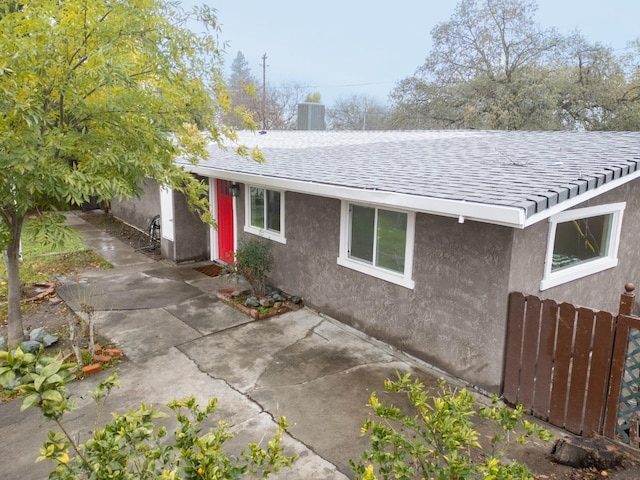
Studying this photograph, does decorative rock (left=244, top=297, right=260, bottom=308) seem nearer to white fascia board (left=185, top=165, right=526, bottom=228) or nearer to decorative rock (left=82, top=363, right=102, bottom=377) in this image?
white fascia board (left=185, top=165, right=526, bottom=228)

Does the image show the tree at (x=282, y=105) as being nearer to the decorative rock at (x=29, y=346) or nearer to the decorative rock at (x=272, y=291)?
the decorative rock at (x=272, y=291)

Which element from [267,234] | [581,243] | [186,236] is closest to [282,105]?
[186,236]

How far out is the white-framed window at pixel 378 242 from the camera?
636 cm

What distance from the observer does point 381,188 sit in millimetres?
5867

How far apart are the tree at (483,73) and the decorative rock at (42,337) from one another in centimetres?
2296

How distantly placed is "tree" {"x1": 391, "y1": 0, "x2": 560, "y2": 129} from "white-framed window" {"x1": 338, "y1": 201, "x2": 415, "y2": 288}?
19698 mm

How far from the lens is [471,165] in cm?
662

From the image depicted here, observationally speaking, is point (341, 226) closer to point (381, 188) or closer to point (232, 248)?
point (381, 188)

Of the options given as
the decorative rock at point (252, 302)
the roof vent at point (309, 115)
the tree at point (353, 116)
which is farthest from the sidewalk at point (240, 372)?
the tree at point (353, 116)

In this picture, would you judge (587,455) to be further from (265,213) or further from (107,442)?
(265,213)

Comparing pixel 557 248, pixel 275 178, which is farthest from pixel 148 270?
pixel 557 248

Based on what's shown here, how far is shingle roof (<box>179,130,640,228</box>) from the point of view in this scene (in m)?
5.01

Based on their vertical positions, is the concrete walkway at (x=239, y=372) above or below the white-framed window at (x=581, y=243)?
below

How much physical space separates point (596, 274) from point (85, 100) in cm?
728
